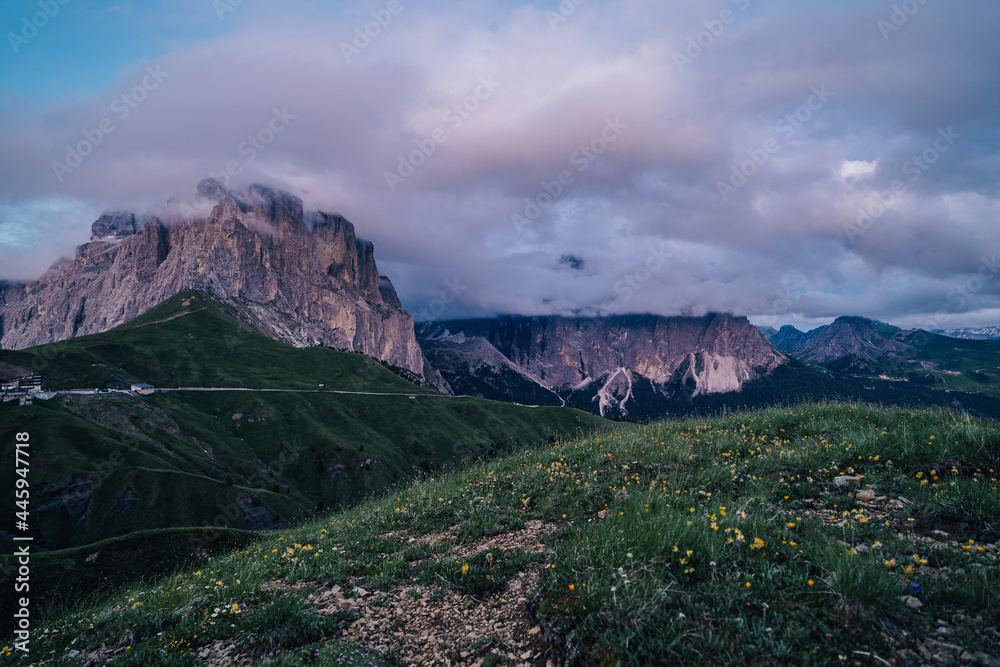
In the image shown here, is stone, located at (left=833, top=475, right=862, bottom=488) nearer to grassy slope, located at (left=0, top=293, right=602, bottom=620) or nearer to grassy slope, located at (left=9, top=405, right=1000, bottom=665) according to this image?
grassy slope, located at (left=9, top=405, right=1000, bottom=665)

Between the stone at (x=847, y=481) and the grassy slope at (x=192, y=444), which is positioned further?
the grassy slope at (x=192, y=444)

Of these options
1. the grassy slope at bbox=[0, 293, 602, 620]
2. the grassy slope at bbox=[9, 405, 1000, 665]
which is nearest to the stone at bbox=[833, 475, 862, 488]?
the grassy slope at bbox=[9, 405, 1000, 665]

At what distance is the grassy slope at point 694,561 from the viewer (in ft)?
16.2

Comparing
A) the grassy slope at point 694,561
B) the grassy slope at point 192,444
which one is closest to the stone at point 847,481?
the grassy slope at point 694,561

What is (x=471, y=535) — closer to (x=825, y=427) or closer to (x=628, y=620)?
(x=628, y=620)

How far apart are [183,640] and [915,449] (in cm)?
1435

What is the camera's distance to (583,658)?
5.22 meters

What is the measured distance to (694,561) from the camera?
6297 millimetres

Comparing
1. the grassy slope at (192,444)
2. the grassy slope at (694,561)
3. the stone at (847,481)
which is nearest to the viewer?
the grassy slope at (694,561)

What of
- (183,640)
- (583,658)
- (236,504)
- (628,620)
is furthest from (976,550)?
(236,504)

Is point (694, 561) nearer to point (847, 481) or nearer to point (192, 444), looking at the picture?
point (847, 481)

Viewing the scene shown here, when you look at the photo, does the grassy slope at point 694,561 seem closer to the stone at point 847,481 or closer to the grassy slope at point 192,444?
the stone at point 847,481

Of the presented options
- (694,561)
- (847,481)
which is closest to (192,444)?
(694,561)

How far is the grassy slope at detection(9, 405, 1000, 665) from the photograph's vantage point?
195 inches
